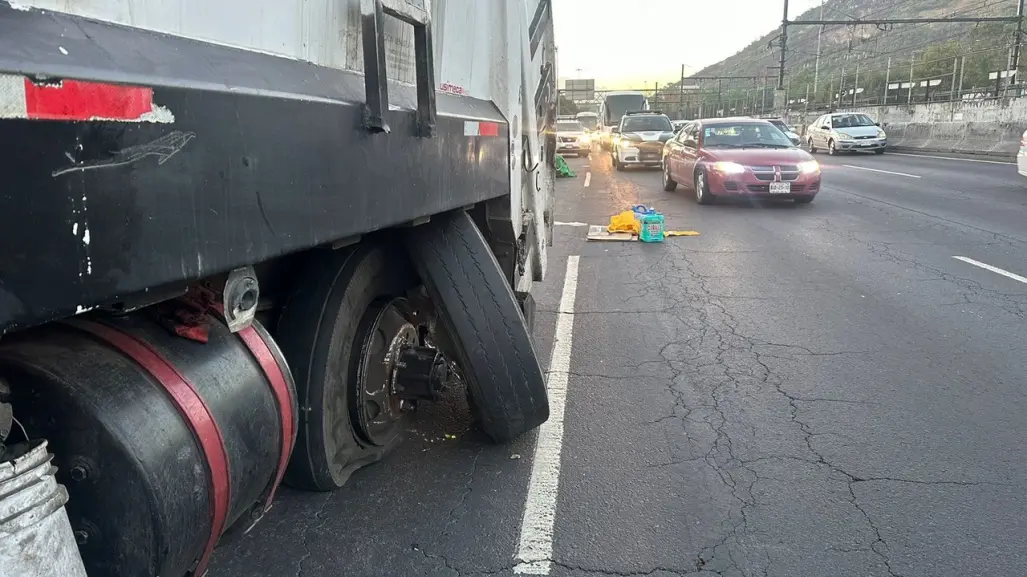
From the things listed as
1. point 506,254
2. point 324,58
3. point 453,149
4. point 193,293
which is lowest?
point 506,254

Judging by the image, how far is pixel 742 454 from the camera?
12.8ft

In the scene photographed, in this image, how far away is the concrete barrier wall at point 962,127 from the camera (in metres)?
25.2

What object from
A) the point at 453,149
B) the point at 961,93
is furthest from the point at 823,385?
the point at 961,93

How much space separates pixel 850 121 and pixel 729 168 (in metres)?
19.3

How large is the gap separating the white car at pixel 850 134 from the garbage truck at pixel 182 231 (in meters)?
29.3

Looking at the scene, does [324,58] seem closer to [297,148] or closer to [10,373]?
[297,148]

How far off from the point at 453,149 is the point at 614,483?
1.86m

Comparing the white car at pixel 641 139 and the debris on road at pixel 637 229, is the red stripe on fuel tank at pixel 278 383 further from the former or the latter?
the white car at pixel 641 139

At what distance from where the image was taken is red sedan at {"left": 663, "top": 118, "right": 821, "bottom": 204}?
13.2m

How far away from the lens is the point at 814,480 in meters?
3.61

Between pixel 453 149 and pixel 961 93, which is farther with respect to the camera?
pixel 961 93

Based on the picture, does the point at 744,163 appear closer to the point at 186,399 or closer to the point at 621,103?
the point at 186,399

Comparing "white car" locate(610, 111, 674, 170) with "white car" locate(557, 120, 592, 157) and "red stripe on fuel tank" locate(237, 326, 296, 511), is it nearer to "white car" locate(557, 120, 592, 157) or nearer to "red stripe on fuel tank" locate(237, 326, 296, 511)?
"white car" locate(557, 120, 592, 157)

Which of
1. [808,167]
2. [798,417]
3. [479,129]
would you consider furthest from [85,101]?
[808,167]
